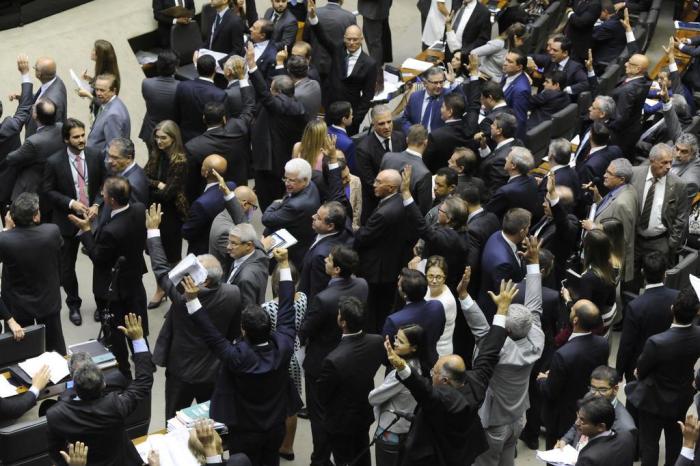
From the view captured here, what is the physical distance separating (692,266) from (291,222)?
3168 mm

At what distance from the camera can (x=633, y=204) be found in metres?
8.98

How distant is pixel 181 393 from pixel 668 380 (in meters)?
3.17

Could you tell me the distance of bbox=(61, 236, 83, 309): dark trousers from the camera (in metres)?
9.24

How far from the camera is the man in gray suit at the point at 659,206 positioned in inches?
360

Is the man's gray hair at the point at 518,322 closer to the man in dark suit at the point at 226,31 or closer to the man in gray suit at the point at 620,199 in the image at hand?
the man in gray suit at the point at 620,199

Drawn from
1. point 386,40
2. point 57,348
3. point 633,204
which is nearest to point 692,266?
point 633,204

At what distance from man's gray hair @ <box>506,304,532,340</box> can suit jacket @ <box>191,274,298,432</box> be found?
1307 millimetres

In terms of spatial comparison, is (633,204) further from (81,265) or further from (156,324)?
(81,265)

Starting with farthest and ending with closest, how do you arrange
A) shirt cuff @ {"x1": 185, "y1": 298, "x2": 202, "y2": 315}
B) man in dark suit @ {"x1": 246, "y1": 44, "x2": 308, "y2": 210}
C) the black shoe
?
man in dark suit @ {"x1": 246, "y1": 44, "x2": 308, "y2": 210}, the black shoe, shirt cuff @ {"x1": 185, "y1": 298, "x2": 202, "y2": 315}

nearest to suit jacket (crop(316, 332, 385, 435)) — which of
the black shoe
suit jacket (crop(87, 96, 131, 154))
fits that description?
the black shoe

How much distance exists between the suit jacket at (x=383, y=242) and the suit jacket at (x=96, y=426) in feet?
8.76

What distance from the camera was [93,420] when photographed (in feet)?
19.4

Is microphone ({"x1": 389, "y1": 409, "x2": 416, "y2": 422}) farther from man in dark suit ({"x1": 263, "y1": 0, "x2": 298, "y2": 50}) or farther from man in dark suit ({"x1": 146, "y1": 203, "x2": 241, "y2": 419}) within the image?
man in dark suit ({"x1": 263, "y1": 0, "x2": 298, "y2": 50})

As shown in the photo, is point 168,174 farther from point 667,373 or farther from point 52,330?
point 667,373
